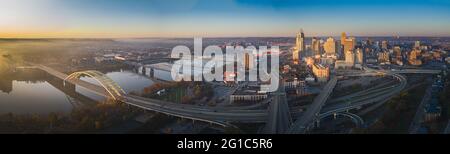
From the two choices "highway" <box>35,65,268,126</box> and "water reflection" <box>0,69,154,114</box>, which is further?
"water reflection" <box>0,69,154,114</box>

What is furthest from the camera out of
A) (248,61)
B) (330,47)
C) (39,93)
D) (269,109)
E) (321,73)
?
(330,47)

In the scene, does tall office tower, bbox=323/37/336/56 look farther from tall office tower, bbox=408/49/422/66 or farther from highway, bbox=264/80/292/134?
highway, bbox=264/80/292/134

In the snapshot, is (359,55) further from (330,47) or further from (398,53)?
(398,53)

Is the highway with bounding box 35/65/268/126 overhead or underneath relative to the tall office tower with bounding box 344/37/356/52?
underneath

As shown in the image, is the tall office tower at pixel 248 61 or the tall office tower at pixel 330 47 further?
the tall office tower at pixel 330 47

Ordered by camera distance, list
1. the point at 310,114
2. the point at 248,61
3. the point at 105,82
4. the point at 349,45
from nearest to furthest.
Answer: the point at 310,114 → the point at 105,82 → the point at 248,61 → the point at 349,45

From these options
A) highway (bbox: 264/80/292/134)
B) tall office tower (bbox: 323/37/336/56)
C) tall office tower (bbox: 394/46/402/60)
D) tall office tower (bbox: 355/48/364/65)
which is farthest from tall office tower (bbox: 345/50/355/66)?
highway (bbox: 264/80/292/134)

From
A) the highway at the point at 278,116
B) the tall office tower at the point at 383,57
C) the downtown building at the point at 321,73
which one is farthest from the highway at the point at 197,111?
the tall office tower at the point at 383,57

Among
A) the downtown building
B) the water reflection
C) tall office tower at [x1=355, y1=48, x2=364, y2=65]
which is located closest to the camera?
the water reflection

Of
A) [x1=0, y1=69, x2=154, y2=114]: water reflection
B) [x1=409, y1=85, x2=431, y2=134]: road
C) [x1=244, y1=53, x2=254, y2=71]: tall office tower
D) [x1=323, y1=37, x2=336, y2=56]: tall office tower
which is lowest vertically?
[x1=409, y1=85, x2=431, y2=134]: road

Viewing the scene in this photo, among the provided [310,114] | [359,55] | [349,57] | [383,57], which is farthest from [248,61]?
[383,57]

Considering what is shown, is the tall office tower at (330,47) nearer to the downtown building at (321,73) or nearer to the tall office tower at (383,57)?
the tall office tower at (383,57)

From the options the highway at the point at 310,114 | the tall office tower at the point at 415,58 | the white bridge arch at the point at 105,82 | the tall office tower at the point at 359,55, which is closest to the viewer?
the highway at the point at 310,114

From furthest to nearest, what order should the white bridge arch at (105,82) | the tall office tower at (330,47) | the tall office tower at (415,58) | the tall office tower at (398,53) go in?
the tall office tower at (330,47), the tall office tower at (398,53), the tall office tower at (415,58), the white bridge arch at (105,82)
